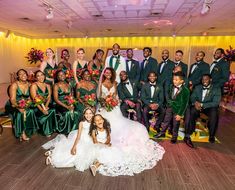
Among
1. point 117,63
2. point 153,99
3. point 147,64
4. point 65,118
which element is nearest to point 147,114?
point 153,99

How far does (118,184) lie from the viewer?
2.26 meters

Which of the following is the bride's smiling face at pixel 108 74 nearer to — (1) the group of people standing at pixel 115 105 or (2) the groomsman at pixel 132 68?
(1) the group of people standing at pixel 115 105

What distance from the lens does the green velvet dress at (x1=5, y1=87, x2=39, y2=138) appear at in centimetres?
348

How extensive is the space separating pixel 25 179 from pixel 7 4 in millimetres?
4925

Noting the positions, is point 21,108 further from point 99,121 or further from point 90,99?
point 99,121

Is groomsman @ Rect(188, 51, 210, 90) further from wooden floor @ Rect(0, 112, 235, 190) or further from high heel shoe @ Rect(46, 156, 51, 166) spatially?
high heel shoe @ Rect(46, 156, 51, 166)

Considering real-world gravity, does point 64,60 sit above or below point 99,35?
below

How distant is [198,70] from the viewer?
173 inches

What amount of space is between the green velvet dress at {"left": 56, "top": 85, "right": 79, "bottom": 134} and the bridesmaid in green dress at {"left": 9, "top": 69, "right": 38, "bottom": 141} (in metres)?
0.56

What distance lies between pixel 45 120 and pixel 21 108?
1.70 ft

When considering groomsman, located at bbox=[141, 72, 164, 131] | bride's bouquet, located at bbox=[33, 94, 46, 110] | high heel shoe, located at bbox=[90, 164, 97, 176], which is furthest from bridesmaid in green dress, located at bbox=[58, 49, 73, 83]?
high heel shoe, located at bbox=[90, 164, 97, 176]

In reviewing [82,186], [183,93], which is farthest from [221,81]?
[82,186]

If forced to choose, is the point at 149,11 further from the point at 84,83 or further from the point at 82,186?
the point at 82,186

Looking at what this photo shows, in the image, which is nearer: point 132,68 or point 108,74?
point 108,74
